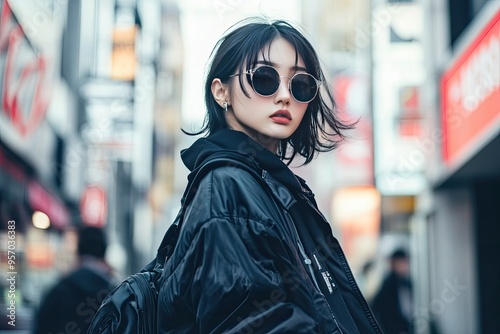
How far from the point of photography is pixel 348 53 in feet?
102

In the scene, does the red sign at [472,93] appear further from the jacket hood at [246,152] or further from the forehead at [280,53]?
the jacket hood at [246,152]

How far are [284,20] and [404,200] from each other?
19098mm

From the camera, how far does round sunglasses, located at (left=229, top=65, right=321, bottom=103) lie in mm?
2209

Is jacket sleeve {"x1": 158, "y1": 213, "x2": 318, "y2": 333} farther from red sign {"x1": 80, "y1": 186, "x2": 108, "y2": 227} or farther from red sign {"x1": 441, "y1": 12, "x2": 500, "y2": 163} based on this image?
red sign {"x1": 80, "y1": 186, "x2": 108, "y2": 227}

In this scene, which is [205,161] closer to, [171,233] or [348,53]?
[171,233]

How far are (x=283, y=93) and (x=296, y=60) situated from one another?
11 centimetres

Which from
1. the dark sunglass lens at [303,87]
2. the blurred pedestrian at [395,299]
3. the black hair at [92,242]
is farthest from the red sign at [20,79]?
the dark sunglass lens at [303,87]

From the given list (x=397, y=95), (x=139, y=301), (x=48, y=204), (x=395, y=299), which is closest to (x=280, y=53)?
(x=139, y=301)

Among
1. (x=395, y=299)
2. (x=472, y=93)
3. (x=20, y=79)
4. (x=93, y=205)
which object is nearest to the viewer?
(x=472, y=93)

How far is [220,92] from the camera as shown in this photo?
91.4 inches

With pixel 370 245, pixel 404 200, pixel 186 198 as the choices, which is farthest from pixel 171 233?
pixel 370 245

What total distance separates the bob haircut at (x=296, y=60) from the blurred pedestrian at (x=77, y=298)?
3208 millimetres

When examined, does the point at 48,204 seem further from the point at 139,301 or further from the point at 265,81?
the point at 265,81

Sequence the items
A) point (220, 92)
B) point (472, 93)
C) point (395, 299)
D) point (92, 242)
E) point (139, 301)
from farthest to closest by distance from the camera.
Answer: point (395, 299)
point (472, 93)
point (92, 242)
point (220, 92)
point (139, 301)
